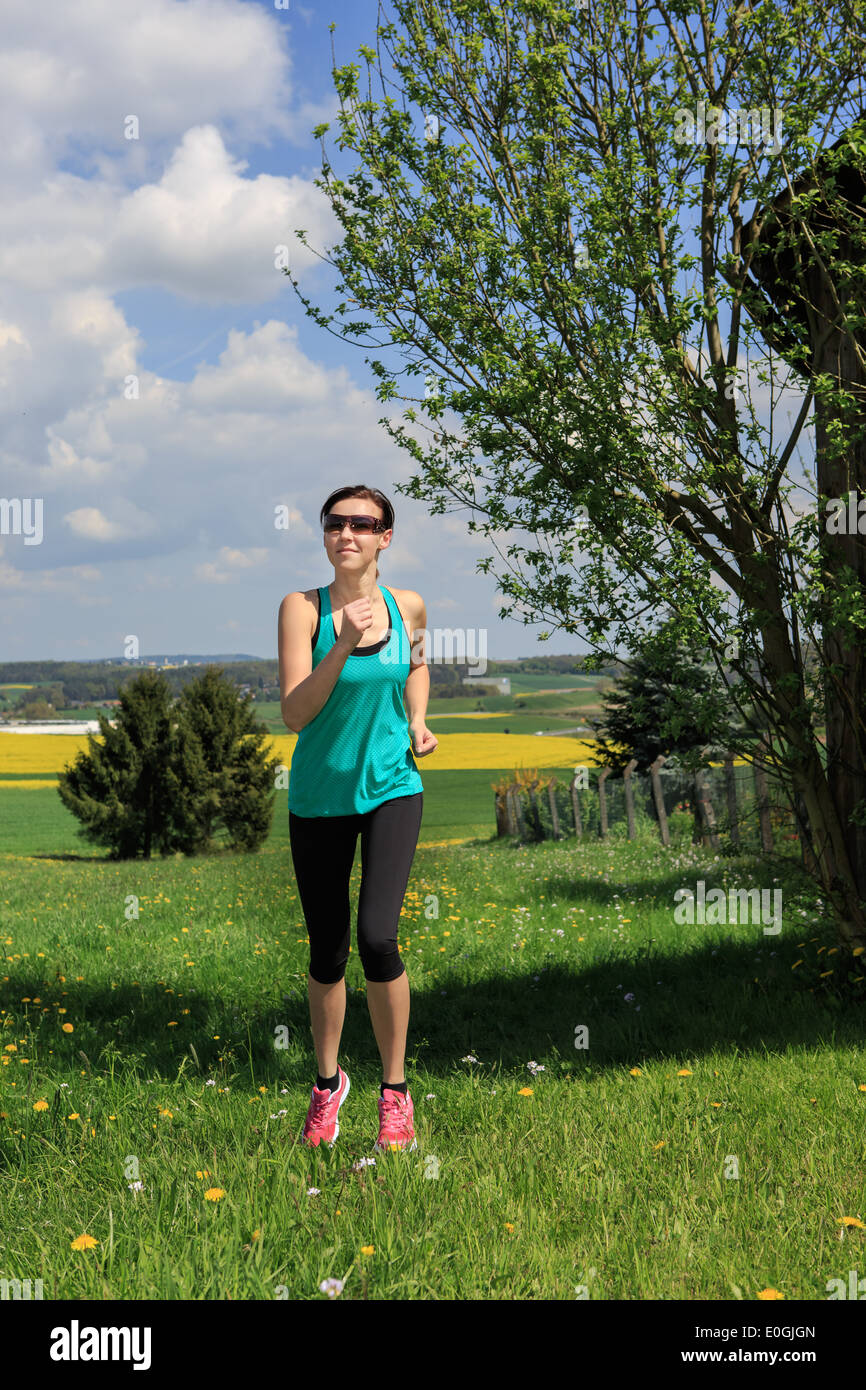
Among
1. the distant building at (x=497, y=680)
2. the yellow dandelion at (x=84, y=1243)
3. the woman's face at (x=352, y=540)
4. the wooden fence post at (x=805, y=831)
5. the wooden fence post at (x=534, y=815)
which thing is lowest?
the wooden fence post at (x=534, y=815)

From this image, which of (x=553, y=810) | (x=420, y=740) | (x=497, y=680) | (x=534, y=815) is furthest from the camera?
(x=534, y=815)

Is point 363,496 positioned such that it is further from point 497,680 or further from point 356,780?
point 497,680

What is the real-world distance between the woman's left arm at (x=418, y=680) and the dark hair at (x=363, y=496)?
35 cm

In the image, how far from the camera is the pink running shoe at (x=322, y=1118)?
3357 millimetres

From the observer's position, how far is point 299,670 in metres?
3.19

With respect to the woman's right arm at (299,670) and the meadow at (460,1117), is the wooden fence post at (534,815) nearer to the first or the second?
the meadow at (460,1117)

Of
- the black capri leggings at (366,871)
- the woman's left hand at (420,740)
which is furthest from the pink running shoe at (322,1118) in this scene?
the woman's left hand at (420,740)

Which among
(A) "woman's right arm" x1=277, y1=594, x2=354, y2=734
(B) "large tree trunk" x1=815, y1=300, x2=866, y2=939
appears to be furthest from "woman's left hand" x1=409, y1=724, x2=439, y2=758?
(B) "large tree trunk" x1=815, y1=300, x2=866, y2=939

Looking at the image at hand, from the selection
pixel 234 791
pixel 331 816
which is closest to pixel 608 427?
pixel 331 816

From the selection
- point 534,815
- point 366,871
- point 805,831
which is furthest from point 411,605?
point 534,815

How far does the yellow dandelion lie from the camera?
8.34ft

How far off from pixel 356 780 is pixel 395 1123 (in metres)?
1.23

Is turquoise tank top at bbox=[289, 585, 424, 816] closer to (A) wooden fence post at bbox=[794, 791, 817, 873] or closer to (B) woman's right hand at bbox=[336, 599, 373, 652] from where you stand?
(B) woman's right hand at bbox=[336, 599, 373, 652]
